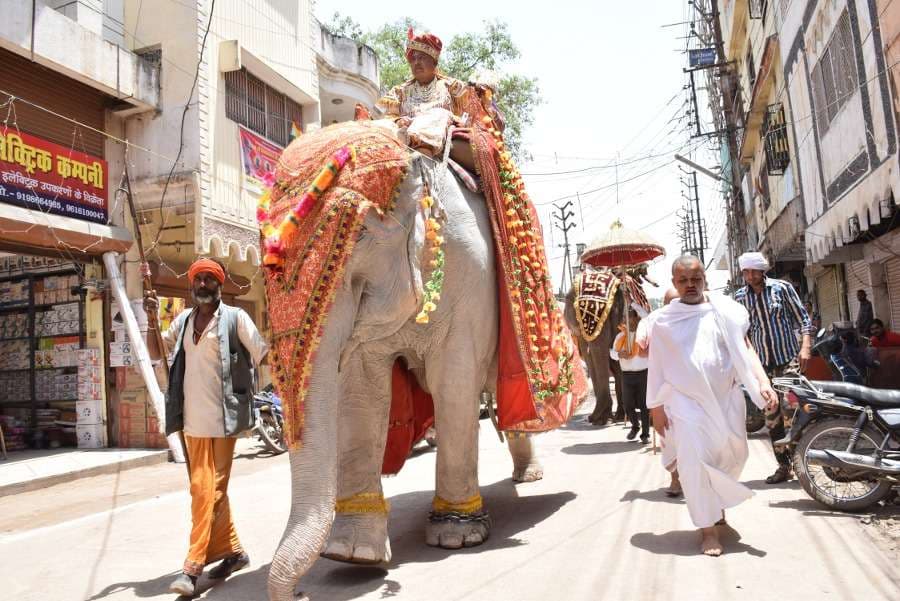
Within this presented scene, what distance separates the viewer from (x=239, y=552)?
3.63m

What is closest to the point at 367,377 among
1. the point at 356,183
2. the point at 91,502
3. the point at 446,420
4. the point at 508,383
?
the point at 446,420

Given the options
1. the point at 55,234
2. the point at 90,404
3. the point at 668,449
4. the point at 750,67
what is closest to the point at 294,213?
the point at 668,449

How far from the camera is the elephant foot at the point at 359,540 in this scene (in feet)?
10.5

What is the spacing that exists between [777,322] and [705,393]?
1942 mm

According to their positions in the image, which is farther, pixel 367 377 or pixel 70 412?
pixel 70 412

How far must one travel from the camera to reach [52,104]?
9.61 meters

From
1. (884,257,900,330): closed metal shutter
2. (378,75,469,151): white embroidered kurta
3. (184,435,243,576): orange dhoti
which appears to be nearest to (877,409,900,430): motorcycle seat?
(378,75,469,151): white embroidered kurta

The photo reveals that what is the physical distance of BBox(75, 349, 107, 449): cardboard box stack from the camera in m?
10.2

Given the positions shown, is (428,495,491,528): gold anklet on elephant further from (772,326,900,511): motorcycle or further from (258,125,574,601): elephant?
(772,326,900,511): motorcycle

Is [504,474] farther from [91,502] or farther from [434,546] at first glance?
[91,502]

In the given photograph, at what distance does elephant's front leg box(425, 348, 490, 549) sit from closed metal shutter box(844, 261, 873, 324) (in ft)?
33.9

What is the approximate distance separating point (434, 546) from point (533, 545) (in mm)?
516

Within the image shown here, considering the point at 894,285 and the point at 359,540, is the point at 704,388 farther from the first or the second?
the point at 894,285

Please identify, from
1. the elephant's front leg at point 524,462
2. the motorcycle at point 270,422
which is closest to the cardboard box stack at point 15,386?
the motorcycle at point 270,422
